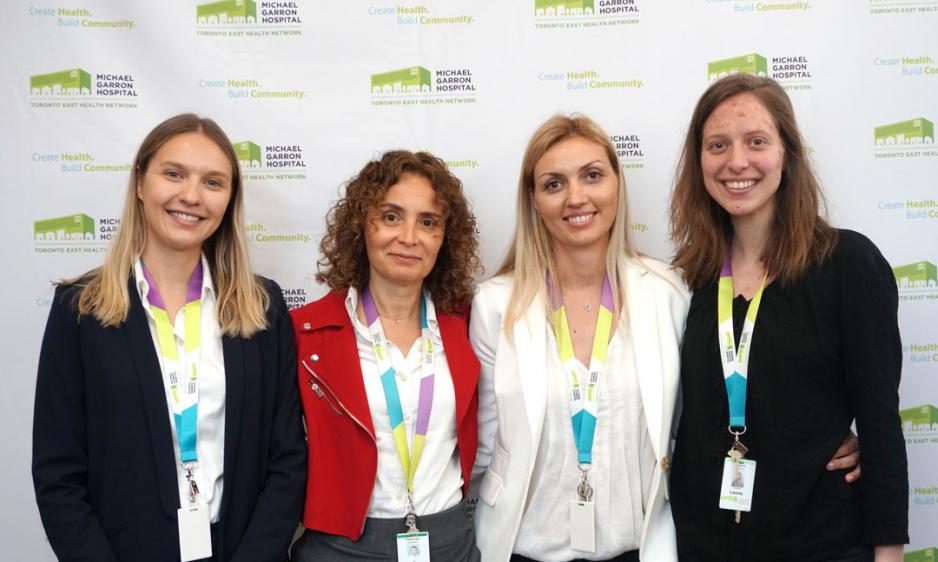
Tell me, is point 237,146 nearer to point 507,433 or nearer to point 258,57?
point 258,57

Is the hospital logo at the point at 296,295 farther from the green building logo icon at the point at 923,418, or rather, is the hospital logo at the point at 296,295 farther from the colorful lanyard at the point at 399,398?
the green building logo icon at the point at 923,418

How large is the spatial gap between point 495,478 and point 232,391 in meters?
0.91

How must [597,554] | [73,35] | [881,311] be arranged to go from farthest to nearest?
1. [73,35]
2. [597,554]
3. [881,311]

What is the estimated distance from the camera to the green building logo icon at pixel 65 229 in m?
2.90

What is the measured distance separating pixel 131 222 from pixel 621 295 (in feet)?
5.35

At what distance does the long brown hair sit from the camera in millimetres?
1946

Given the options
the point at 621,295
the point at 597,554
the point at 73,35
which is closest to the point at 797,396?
Answer: the point at 621,295

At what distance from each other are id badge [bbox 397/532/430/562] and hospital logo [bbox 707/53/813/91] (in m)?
2.23

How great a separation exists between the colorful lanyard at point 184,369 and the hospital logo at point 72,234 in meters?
1.02

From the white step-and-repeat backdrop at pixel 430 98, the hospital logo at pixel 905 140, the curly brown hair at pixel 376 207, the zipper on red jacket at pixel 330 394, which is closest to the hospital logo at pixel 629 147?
the white step-and-repeat backdrop at pixel 430 98

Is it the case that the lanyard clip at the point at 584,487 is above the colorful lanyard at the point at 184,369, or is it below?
below

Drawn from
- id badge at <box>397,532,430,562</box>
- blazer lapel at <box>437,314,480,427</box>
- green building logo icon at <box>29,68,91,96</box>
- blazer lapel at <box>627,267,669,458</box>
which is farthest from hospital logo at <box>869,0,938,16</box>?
green building logo icon at <box>29,68,91,96</box>

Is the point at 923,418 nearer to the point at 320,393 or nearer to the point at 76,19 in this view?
the point at 320,393

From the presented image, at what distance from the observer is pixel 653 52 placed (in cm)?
289
